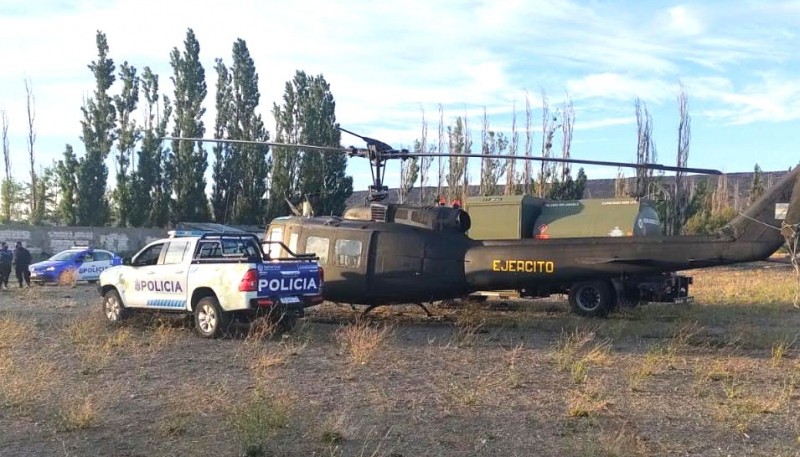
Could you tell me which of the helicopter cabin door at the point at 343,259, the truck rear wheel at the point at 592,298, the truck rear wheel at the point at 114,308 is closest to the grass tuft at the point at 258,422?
the helicopter cabin door at the point at 343,259

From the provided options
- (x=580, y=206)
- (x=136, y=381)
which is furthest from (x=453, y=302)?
(x=136, y=381)

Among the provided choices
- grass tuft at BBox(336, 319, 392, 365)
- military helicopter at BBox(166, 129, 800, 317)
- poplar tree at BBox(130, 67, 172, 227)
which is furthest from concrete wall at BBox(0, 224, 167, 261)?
grass tuft at BBox(336, 319, 392, 365)

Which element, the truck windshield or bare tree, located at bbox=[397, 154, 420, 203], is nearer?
the truck windshield

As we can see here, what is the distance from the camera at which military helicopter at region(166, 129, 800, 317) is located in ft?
43.3

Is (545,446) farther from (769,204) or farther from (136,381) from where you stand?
(769,204)

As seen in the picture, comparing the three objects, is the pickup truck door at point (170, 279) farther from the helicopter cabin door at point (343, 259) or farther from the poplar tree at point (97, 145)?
the poplar tree at point (97, 145)

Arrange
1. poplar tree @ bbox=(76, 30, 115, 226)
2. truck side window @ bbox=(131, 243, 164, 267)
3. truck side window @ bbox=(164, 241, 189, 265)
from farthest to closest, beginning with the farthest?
poplar tree @ bbox=(76, 30, 115, 226) → truck side window @ bbox=(131, 243, 164, 267) → truck side window @ bbox=(164, 241, 189, 265)

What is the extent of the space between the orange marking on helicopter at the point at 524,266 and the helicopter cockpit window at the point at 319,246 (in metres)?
3.33

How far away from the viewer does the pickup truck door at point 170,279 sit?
41.2 feet

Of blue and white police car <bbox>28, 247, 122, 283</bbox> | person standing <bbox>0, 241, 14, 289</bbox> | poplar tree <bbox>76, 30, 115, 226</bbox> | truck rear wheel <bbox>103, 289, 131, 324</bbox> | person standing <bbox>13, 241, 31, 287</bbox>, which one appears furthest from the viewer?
poplar tree <bbox>76, 30, 115, 226</bbox>

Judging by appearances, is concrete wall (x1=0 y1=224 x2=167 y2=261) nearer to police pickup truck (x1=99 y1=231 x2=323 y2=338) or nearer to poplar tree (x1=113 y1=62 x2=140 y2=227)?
poplar tree (x1=113 y1=62 x2=140 y2=227)

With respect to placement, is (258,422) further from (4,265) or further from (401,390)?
(4,265)

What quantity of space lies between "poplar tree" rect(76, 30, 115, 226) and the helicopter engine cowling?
115 ft

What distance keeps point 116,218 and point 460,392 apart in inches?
1676
